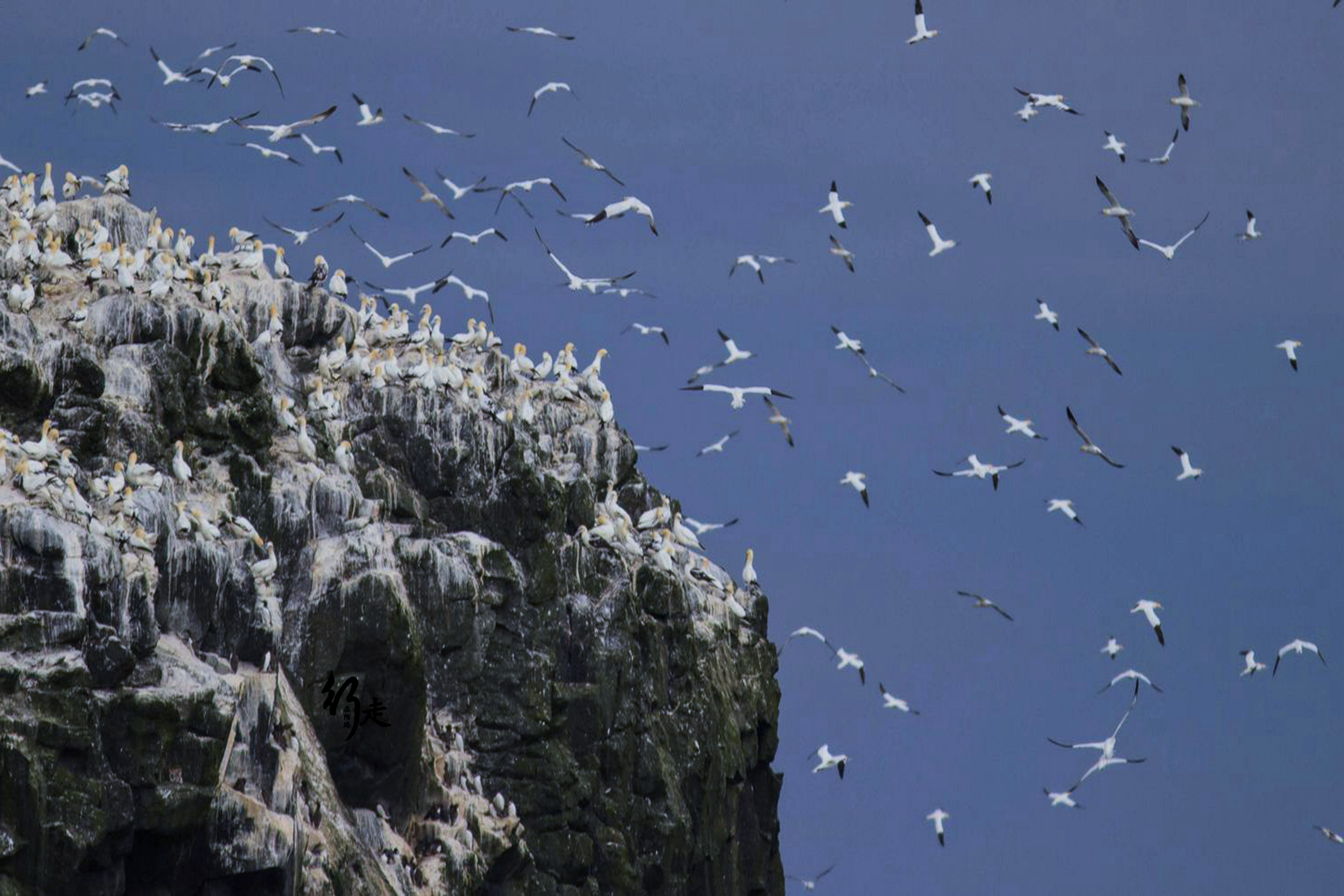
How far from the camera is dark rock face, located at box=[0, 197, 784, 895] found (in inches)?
1613

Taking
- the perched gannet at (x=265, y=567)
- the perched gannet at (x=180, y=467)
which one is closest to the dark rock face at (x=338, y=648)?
the perched gannet at (x=180, y=467)

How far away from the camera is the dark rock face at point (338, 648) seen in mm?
40969

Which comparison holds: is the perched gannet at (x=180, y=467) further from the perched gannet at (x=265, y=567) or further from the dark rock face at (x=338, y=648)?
the perched gannet at (x=265, y=567)

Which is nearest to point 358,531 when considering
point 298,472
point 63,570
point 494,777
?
point 298,472

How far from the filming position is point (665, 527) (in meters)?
58.0

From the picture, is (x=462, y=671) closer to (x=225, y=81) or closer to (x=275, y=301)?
(x=275, y=301)

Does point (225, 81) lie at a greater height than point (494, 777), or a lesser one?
greater

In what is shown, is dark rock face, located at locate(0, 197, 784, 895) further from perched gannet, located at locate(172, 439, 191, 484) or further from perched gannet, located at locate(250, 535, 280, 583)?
perched gannet, located at locate(250, 535, 280, 583)

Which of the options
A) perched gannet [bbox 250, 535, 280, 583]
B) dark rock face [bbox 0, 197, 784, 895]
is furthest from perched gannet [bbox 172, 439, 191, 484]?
perched gannet [bbox 250, 535, 280, 583]

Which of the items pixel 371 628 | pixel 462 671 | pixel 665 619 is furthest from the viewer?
pixel 665 619

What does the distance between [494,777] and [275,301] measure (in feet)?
32.1

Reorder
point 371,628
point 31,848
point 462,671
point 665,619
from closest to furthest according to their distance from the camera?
1. point 31,848
2. point 371,628
3. point 462,671
4. point 665,619

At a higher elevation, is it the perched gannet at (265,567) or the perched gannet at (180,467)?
the perched gannet at (180,467)

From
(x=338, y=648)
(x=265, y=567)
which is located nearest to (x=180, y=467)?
(x=265, y=567)
